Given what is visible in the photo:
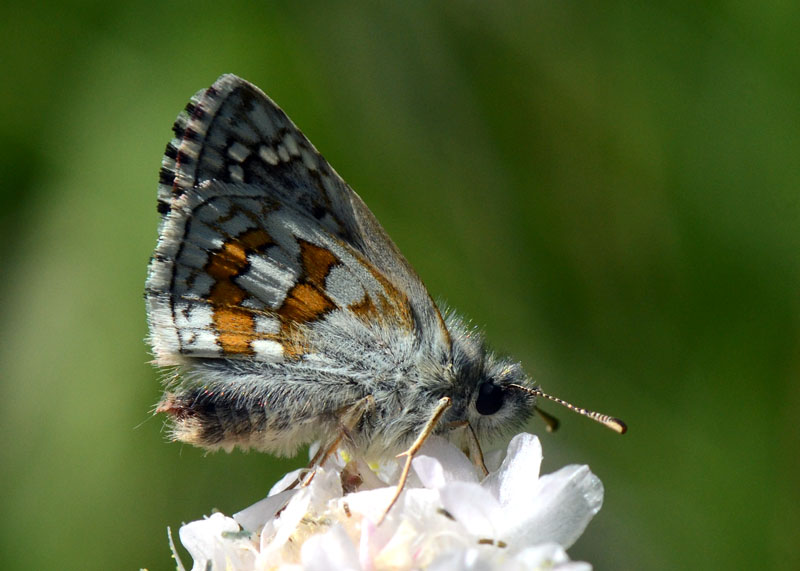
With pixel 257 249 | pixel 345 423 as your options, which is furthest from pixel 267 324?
pixel 345 423

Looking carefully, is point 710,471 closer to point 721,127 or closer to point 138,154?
point 721,127

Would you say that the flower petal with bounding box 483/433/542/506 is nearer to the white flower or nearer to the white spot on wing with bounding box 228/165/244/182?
the white flower

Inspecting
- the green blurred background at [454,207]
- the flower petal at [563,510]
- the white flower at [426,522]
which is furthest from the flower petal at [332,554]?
the green blurred background at [454,207]

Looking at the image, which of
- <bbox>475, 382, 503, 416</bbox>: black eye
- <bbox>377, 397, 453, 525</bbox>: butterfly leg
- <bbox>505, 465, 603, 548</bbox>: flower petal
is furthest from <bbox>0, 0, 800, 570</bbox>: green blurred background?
<bbox>505, 465, 603, 548</bbox>: flower petal

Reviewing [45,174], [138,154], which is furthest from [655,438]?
[45,174]

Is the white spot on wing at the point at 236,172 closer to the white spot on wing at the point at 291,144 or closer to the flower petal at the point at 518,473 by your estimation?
the white spot on wing at the point at 291,144

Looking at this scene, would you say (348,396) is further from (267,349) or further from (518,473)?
(518,473)
